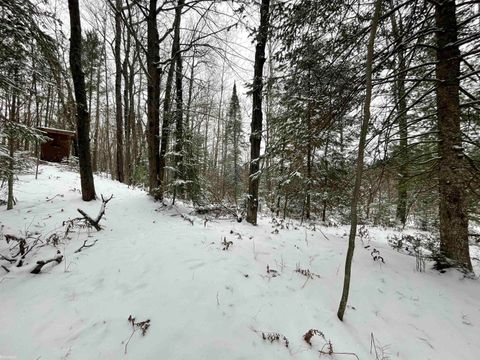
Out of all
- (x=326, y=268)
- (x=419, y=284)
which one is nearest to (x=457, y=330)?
(x=419, y=284)

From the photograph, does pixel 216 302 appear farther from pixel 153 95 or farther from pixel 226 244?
pixel 153 95

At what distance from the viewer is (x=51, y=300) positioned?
282 centimetres

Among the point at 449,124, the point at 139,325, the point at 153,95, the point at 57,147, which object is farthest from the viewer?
the point at 57,147

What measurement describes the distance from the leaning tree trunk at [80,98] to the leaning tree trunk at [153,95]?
1.67m

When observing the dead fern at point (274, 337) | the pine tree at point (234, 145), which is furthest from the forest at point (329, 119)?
the pine tree at point (234, 145)

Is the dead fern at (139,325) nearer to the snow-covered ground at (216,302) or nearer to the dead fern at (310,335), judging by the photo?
the snow-covered ground at (216,302)

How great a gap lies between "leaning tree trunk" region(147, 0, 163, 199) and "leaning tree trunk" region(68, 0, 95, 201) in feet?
5.47

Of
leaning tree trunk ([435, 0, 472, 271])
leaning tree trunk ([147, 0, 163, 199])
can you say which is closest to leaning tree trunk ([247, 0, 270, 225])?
leaning tree trunk ([147, 0, 163, 199])

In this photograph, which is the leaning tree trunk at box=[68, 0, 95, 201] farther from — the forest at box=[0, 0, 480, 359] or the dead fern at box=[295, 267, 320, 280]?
the dead fern at box=[295, 267, 320, 280]

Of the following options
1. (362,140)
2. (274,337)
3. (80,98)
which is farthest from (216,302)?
(80,98)

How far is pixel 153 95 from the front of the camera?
7305 mm

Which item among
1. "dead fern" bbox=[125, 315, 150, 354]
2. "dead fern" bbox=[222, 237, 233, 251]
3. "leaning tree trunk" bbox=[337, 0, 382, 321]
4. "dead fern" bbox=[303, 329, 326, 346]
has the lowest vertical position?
"dead fern" bbox=[303, 329, 326, 346]

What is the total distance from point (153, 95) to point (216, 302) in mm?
6462

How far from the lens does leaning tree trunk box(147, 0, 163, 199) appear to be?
700cm
